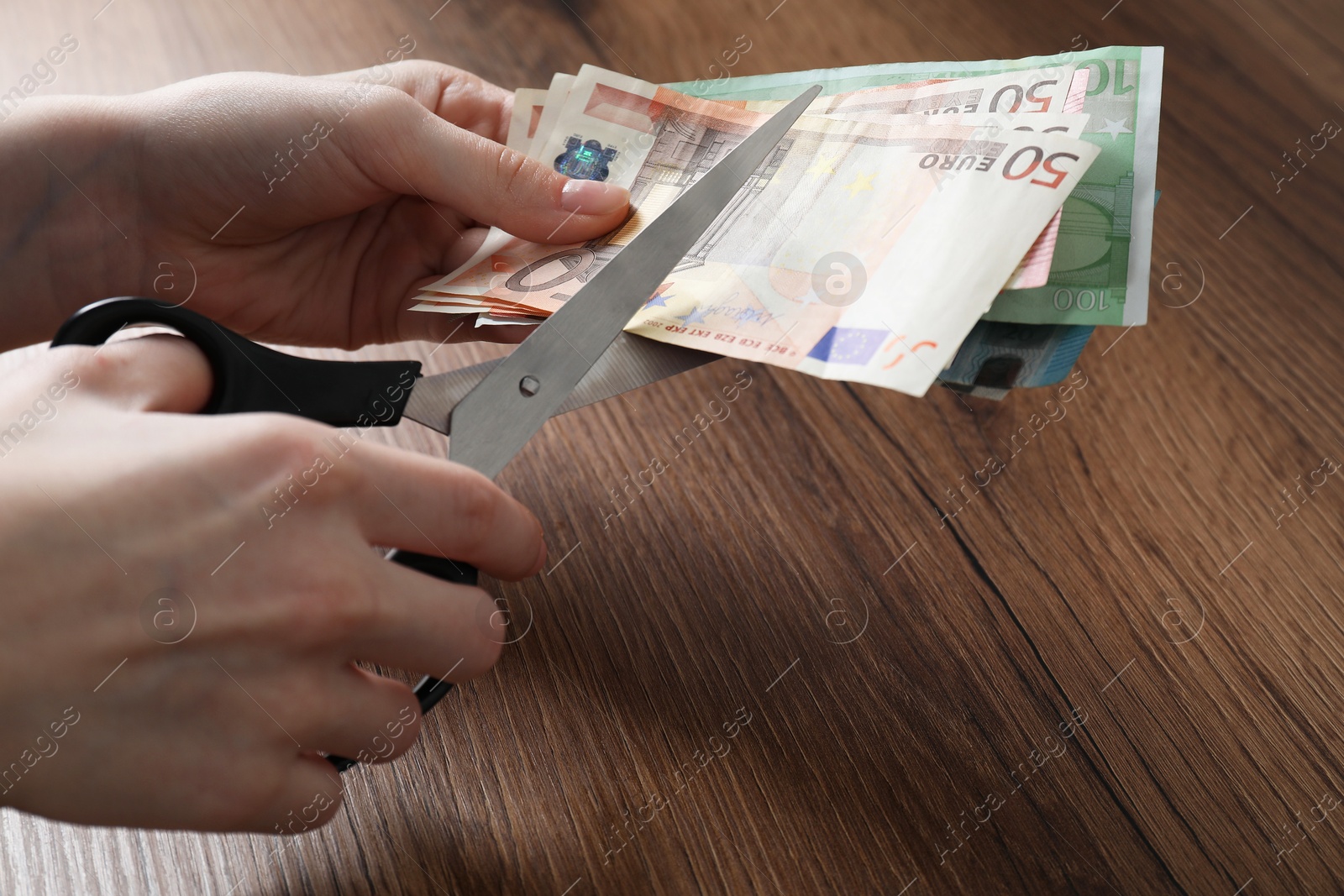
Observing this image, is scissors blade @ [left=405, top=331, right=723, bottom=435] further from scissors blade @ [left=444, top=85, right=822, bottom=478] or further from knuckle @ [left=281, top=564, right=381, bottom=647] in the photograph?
knuckle @ [left=281, top=564, right=381, bottom=647]

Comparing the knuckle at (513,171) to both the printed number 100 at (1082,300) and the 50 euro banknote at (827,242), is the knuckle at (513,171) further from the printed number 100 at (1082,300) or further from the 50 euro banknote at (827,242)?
the printed number 100 at (1082,300)

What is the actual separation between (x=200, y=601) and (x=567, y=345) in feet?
0.71

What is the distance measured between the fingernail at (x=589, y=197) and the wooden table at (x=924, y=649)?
15 centimetres

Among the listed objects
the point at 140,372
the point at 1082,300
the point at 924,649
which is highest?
the point at 140,372

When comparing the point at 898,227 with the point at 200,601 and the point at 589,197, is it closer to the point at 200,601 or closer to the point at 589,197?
the point at 589,197

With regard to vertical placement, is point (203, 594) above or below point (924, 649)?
above

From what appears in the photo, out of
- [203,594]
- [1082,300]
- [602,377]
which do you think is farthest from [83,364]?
[1082,300]

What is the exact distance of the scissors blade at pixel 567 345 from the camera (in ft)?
1.41

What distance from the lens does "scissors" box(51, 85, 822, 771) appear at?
385mm

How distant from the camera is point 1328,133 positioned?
69 centimetres

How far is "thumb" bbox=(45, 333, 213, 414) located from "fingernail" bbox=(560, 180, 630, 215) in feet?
0.93

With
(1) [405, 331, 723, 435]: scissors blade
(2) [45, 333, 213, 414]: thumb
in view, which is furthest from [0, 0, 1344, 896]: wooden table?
(2) [45, 333, 213, 414]: thumb

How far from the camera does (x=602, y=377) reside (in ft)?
1.63

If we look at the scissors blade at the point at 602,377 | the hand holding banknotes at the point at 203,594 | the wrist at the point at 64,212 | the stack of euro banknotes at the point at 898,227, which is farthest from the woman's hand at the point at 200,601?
the wrist at the point at 64,212
